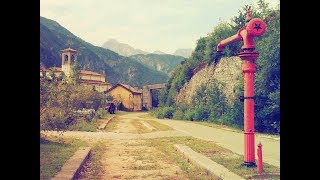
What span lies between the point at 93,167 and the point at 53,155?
1.54 meters

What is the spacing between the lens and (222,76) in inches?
1101

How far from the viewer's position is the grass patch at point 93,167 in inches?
286

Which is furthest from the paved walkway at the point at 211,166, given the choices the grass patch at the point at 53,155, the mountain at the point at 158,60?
the mountain at the point at 158,60

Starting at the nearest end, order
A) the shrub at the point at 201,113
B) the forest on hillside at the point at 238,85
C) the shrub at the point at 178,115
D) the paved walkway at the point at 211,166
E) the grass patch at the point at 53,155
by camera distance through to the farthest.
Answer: the paved walkway at the point at 211,166
the grass patch at the point at 53,155
the forest on hillside at the point at 238,85
the shrub at the point at 201,113
the shrub at the point at 178,115

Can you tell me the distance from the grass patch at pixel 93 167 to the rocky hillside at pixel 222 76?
14329 millimetres

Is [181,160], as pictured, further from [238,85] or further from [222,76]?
[222,76]

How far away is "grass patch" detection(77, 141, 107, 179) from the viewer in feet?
23.9

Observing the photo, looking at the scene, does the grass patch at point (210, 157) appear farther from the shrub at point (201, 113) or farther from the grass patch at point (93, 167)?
the shrub at point (201, 113)

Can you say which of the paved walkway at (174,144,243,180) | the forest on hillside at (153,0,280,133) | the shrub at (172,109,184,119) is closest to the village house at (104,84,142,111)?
the forest on hillside at (153,0,280,133)

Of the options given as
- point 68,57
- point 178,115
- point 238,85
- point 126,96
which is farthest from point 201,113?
point 126,96
